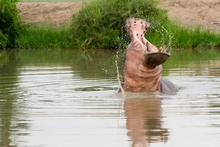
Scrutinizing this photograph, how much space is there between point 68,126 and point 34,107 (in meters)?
1.93

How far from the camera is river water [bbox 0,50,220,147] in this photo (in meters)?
9.35

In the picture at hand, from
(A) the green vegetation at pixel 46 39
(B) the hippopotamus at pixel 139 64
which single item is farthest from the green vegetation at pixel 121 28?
(B) the hippopotamus at pixel 139 64

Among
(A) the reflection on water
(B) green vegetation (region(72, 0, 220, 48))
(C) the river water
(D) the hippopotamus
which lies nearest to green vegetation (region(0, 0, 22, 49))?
(B) green vegetation (region(72, 0, 220, 48))

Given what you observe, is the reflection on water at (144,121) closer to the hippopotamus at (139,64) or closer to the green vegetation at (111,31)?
the hippopotamus at (139,64)

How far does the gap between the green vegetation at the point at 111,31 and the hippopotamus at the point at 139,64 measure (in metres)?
12.0

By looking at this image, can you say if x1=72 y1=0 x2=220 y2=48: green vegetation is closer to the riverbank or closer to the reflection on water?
the riverbank

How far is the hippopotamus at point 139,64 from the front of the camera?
487 inches

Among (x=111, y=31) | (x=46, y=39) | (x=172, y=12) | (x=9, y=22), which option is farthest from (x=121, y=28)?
(x=172, y=12)

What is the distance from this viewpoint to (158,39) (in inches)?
993

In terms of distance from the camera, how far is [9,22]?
27094 mm

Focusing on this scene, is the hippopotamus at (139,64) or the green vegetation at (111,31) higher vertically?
the hippopotamus at (139,64)

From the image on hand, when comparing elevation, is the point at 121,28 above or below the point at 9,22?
above

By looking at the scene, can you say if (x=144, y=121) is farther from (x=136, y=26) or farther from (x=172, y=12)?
(x=172, y=12)

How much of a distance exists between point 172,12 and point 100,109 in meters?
17.9
